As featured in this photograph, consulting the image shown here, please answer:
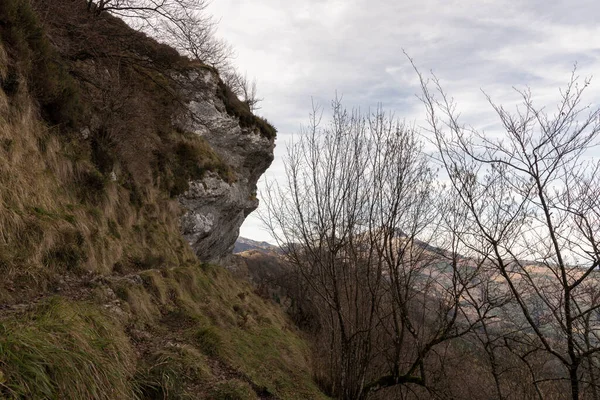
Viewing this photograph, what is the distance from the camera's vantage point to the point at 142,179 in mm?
9773

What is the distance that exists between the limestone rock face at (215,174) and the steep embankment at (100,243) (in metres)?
0.32

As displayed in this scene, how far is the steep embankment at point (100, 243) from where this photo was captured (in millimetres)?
2719

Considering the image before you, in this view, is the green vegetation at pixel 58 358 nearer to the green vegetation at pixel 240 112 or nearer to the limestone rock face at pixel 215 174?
the limestone rock face at pixel 215 174

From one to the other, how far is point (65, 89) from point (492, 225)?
25.6 feet

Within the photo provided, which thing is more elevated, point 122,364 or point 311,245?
point 311,245

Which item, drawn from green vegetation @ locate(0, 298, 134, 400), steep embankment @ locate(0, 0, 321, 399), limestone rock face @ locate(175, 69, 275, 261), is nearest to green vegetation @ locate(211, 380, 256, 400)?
steep embankment @ locate(0, 0, 321, 399)

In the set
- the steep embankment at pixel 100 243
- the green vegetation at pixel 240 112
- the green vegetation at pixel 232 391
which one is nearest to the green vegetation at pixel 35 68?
the steep embankment at pixel 100 243

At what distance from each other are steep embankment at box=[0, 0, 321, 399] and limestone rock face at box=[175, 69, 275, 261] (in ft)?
1.04

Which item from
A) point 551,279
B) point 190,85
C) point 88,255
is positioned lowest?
point 88,255

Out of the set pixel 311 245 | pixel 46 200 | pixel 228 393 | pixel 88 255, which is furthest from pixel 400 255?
pixel 46 200

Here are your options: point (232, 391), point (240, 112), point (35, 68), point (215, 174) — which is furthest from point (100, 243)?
point (240, 112)

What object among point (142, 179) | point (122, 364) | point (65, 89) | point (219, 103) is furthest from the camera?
point (219, 103)

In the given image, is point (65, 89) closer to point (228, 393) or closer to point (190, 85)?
point (228, 393)

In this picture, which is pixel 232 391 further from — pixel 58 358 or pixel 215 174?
pixel 215 174
